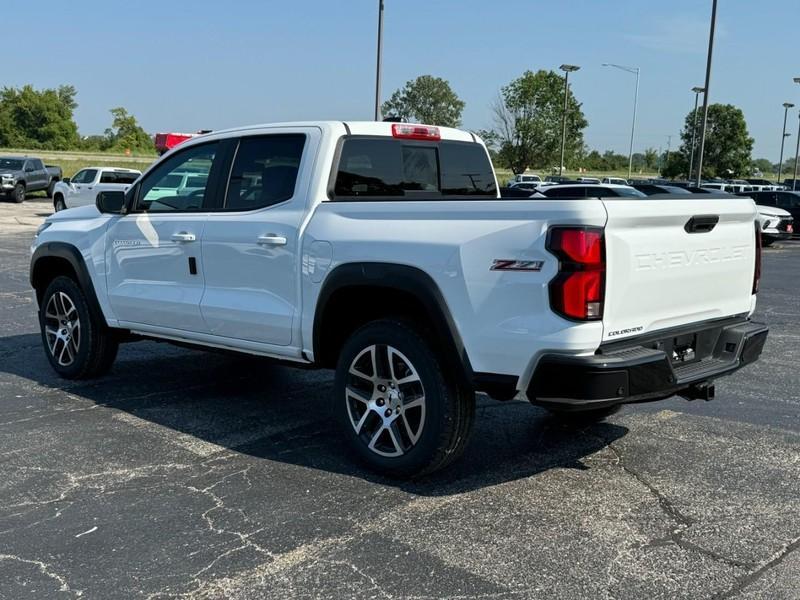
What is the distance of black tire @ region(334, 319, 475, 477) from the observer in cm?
423

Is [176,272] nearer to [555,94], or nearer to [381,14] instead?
[381,14]

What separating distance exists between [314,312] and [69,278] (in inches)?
115

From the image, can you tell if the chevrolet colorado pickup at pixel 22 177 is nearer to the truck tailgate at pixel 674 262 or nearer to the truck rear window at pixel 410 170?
the truck rear window at pixel 410 170

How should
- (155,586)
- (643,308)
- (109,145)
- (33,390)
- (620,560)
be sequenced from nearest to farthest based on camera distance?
(155,586), (620,560), (643,308), (33,390), (109,145)

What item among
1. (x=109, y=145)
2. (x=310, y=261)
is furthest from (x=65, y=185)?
(x=109, y=145)

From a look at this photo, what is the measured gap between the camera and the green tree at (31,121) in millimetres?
89812

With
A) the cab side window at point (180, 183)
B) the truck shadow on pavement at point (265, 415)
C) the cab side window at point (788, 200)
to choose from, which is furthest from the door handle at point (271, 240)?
the cab side window at point (788, 200)

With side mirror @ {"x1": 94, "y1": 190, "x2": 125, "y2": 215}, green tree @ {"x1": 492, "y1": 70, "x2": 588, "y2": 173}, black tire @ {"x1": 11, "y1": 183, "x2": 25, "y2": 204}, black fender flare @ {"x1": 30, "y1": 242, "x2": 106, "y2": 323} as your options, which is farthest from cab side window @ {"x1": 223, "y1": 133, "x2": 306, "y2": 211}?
green tree @ {"x1": 492, "y1": 70, "x2": 588, "y2": 173}

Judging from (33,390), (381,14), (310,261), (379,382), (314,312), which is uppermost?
(381,14)

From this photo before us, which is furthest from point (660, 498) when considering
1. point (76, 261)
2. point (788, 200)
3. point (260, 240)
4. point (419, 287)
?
point (788, 200)

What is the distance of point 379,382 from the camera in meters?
4.54

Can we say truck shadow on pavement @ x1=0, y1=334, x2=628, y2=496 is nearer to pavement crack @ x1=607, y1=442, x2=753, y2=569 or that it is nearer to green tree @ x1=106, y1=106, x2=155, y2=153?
pavement crack @ x1=607, y1=442, x2=753, y2=569

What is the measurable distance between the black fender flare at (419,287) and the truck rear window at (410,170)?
0.63m

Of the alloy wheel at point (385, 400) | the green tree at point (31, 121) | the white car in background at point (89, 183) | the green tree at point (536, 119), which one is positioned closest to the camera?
the alloy wheel at point (385, 400)
